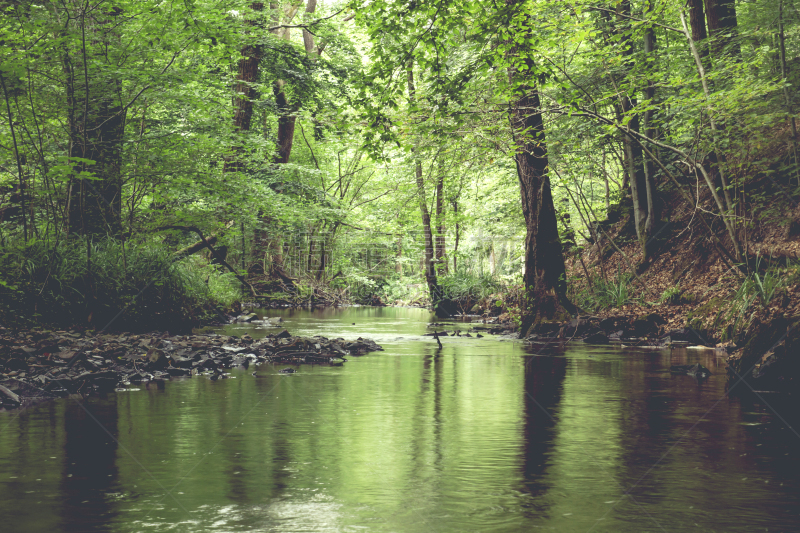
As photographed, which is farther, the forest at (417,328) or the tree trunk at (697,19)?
the tree trunk at (697,19)

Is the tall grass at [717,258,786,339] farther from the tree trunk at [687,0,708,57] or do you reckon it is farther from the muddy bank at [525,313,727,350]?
the tree trunk at [687,0,708,57]

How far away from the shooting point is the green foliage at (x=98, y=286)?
10.4 m

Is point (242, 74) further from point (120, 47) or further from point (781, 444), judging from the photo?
point (781, 444)

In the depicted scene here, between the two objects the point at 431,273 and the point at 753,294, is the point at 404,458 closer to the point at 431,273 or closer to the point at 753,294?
the point at 753,294

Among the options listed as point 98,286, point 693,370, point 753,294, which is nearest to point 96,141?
point 98,286

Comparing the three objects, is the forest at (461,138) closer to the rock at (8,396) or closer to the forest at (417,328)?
the forest at (417,328)

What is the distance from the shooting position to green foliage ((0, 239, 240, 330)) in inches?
411

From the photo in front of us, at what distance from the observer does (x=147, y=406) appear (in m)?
6.11

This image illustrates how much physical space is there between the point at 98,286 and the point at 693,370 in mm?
9092

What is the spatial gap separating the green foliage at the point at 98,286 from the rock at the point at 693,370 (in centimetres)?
838

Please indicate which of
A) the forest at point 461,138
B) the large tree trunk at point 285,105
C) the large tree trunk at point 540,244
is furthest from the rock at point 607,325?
the large tree trunk at point 285,105

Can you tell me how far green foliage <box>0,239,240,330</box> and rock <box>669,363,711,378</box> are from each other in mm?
8376

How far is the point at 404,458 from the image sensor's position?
4.38 meters

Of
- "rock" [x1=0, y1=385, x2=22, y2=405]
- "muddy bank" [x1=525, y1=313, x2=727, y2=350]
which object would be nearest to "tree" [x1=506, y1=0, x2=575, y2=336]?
"muddy bank" [x1=525, y1=313, x2=727, y2=350]
